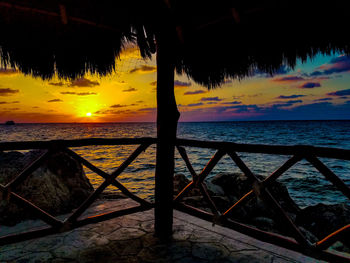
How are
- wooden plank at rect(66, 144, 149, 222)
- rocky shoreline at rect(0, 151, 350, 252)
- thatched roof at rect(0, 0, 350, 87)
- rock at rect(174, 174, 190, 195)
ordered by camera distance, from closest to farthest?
thatched roof at rect(0, 0, 350, 87) → wooden plank at rect(66, 144, 149, 222) → rocky shoreline at rect(0, 151, 350, 252) → rock at rect(174, 174, 190, 195)

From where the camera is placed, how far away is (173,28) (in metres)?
2.78

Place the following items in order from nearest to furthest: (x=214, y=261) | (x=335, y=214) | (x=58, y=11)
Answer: (x=214, y=261)
(x=58, y=11)
(x=335, y=214)

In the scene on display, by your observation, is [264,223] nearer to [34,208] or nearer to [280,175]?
[280,175]

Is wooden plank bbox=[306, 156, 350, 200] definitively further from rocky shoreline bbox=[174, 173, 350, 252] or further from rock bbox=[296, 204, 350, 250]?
rock bbox=[296, 204, 350, 250]

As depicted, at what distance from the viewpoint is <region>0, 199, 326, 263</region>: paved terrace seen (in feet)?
8.26

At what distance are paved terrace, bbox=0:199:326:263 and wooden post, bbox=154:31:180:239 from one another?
0.94 ft

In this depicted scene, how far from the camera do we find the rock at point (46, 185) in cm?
373

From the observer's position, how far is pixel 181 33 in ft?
9.54

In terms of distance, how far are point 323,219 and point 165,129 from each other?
16.3ft

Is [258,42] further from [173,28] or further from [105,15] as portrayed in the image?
[105,15]

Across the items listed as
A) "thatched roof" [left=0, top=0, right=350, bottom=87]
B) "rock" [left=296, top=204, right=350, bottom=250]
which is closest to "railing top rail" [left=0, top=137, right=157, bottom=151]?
"thatched roof" [left=0, top=0, right=350, bottom=87]

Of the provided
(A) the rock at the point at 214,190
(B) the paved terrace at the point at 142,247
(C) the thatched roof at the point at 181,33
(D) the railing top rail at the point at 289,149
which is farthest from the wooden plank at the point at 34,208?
(A) the rock at the point at 214,190

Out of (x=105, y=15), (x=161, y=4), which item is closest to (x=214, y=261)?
(x=161, y=4)

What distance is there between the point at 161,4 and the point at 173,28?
292 mm
